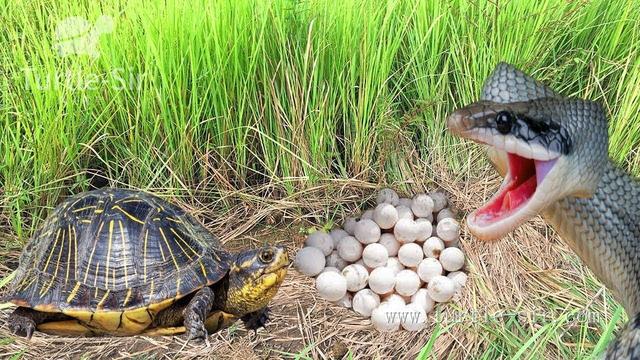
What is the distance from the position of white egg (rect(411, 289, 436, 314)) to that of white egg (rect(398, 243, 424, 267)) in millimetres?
73

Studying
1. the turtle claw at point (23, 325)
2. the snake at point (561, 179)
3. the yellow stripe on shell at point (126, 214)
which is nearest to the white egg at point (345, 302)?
the yellow stripe on shell at point (126, 214)

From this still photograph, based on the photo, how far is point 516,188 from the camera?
0.76 metres

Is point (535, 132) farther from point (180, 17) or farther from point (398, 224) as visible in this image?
point (180, 17)

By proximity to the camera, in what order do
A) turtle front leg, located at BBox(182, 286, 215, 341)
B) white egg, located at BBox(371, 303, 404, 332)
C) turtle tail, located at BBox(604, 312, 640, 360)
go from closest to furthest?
turtle tail, located at BBox(604, 312, 640, 360)
turtle front leg, located at BBox(182, 286, 215, 341)
white egg, located at BBox(371, 303, 404, 332)

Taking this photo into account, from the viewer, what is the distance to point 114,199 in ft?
4.27

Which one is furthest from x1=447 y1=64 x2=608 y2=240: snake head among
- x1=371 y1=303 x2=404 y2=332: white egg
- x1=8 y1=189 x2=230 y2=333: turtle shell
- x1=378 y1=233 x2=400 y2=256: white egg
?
x1=378 y1=233 x2=400 y2=256: white egg

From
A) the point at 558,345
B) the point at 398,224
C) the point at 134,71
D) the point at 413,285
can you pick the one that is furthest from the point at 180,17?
the point at 558,345

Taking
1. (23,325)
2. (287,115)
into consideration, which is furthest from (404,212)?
(23,325)

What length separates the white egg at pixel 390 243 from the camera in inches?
67.2

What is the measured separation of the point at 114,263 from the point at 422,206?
748mm

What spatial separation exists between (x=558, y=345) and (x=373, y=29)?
818mm

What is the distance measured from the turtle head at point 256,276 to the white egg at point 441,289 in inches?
18.4

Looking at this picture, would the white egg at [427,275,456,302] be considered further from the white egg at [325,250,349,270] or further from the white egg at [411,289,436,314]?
the white egg at [325,250,349,270]

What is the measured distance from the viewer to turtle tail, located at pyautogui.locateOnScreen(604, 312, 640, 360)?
0.62m
